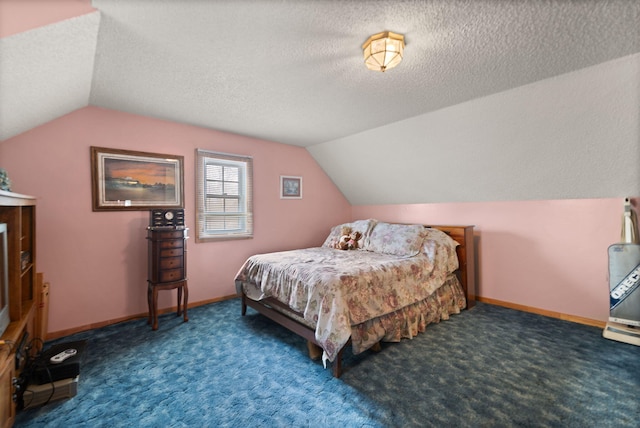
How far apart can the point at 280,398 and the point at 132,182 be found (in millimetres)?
2790

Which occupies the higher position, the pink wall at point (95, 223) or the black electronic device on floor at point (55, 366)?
the pink wall at point (95, 223)

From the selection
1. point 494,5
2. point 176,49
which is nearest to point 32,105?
point 176,49

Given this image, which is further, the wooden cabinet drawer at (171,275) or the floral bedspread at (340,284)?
the wooden cabinet drawer at (171,275)

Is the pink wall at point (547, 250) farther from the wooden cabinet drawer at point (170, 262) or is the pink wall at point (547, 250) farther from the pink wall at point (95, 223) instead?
the wooden cabinet drawer at point (170, 262)

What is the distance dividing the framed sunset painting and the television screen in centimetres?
134

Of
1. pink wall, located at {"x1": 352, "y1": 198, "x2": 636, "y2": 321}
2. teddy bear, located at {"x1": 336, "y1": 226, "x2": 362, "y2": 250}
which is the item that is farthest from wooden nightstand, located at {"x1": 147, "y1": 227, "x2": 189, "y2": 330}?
pink wall, located at {"x1": 352, "y1": 198, "x2": 636, "y2": 321}

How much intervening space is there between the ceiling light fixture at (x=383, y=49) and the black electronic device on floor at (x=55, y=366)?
116 inches

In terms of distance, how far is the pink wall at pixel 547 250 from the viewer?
113 inches

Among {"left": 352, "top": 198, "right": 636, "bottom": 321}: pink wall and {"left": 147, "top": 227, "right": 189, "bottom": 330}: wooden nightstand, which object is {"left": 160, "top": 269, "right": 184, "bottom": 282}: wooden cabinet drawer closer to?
{"left": 147, "top": 227, "right": 189, "bottom": 330}: wooden nightstand

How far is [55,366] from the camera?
183 centimetres

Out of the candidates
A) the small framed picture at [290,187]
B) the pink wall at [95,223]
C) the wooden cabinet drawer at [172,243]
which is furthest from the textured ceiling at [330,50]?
the small framed picture at [290,187]

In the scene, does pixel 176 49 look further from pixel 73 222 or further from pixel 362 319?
pixel 362 319

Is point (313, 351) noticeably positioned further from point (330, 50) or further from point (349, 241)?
point (330, 50)

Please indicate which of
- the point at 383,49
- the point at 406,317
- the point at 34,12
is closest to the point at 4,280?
the point at 34,12
